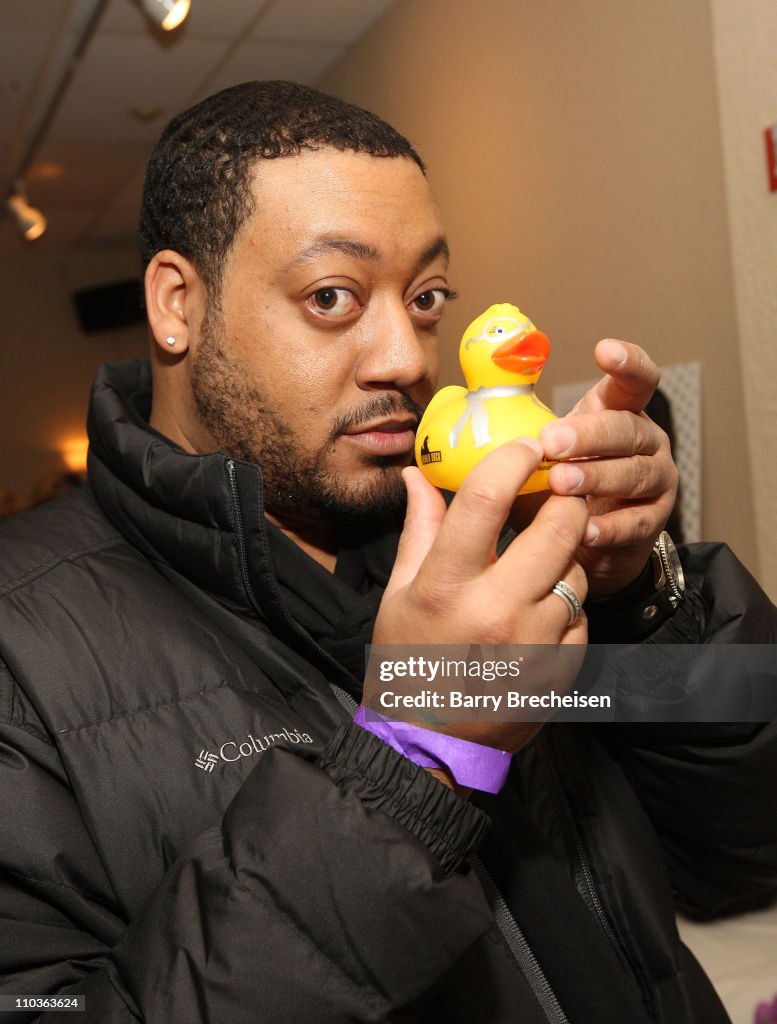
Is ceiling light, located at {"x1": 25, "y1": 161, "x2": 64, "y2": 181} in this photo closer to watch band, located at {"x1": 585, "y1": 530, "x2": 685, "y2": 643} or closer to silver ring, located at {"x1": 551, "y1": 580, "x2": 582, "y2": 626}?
watch band, located at {"x1": 585, "y1": 530, "x2": 685, "y2": 643}

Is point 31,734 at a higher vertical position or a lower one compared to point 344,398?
lower

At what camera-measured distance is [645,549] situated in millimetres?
900

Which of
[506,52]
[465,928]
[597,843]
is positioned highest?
[506,52]

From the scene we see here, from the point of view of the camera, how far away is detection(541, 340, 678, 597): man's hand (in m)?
0.76

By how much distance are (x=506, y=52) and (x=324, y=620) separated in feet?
7.11

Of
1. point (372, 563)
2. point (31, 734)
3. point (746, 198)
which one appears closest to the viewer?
point (31, 734)

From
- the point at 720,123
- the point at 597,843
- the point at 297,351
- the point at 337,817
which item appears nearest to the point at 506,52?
the point at 720,123

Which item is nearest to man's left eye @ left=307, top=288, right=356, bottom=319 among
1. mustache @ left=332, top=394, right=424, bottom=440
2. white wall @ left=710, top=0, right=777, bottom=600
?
mustache @ left=332, top=394, right=424, bottom=440

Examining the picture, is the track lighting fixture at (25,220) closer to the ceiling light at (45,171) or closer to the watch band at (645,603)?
the ceiling light at (45,171)

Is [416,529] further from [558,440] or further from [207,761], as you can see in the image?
[207,761]

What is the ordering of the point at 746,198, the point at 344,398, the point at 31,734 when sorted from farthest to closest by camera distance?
the point at 746,198 < the point at 344,398 < the point at 31,734

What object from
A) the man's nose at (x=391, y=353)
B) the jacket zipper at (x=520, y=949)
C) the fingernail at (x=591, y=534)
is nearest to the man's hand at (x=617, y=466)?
the fingernail at (x=591, y=534)

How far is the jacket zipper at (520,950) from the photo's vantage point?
860 mm

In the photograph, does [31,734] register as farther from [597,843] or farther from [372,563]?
[597,843]
